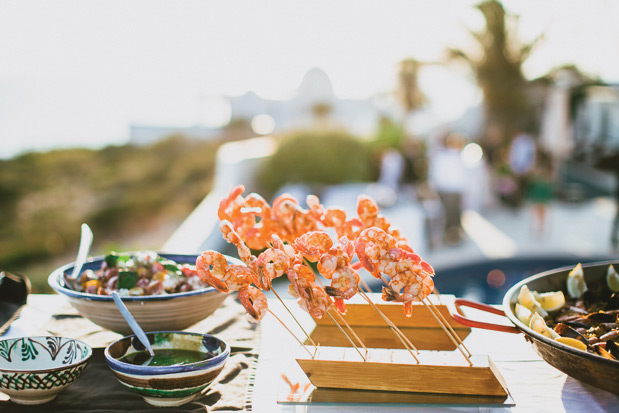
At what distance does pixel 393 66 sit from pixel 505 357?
837 inches

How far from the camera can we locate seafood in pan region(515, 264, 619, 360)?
1.04 m

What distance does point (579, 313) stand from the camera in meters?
1.23

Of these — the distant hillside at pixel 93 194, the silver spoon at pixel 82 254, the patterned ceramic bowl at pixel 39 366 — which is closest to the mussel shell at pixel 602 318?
the patterned ceramic bowl at pixel 39 366

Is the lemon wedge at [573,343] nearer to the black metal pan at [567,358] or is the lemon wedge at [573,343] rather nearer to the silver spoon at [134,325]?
the black metal pan at [567,358]

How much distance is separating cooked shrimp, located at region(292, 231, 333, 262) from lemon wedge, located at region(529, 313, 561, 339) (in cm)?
45

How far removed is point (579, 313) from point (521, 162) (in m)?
8.69

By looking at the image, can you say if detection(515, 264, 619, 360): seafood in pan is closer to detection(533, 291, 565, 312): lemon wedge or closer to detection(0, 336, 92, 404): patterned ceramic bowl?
detection(533, 291, 565, 312): lemon wedge

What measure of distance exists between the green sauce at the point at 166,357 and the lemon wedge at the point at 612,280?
968 millimetres

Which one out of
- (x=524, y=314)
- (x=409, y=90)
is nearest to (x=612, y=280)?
(x=524, y=314)

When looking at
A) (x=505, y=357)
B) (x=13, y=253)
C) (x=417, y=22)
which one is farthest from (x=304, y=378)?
(x=417, y=22)

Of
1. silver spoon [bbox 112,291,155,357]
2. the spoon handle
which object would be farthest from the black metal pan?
the spoon handle

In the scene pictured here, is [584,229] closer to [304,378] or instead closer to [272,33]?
[304,378]

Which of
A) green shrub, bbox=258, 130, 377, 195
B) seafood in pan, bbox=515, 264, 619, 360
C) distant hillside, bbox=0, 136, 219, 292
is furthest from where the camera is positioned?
distant hillside, bbox=0, 136, 219, 292

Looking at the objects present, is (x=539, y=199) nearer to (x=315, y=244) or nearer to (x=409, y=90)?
(x=315, y=244)
